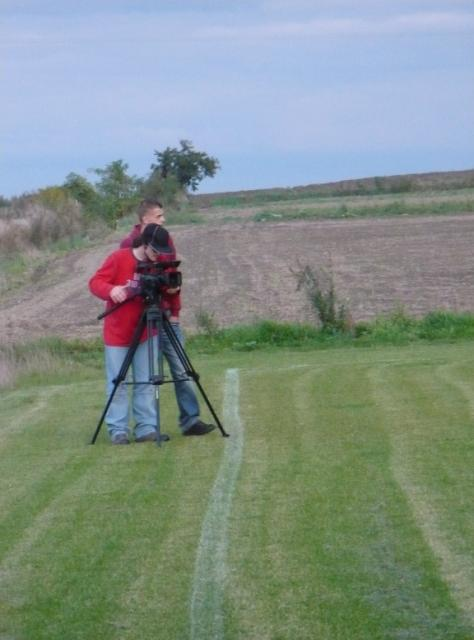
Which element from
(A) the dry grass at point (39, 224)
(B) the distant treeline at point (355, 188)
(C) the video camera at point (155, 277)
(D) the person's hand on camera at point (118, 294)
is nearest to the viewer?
(C) the video camera at point (155, 277)

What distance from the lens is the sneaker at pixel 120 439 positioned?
12.3m

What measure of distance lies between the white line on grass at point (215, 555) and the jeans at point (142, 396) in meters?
0.65

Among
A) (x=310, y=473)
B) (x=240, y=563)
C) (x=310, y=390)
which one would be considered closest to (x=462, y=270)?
(x=310, y=390)

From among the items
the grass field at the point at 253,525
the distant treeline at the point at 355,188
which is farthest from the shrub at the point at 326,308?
the distant treeline at the point at 355,188

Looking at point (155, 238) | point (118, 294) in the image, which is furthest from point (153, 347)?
Result: point (155, 238)

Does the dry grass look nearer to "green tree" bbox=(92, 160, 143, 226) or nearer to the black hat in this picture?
"green tree" bbox=(92, 160, 143, 226)

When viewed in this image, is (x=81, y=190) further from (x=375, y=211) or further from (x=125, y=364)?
Result: (x=125, y=364)

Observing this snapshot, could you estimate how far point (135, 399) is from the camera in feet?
40.9

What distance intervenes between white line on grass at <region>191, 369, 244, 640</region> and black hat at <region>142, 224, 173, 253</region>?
1724 millimetres

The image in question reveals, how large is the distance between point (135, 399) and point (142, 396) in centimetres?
7

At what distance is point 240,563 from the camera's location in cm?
777

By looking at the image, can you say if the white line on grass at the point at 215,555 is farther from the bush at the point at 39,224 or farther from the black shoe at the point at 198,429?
the bush at the point at 39,224

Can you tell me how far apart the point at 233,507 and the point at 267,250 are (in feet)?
120

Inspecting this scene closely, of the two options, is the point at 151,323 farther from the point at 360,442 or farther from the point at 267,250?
the point at 267,250
